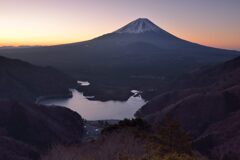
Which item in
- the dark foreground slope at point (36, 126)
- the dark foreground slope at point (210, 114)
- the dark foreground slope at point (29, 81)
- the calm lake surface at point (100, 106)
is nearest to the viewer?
the dark foreground slope at point (210, 114)

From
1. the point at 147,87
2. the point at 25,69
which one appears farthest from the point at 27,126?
the point at 147,87

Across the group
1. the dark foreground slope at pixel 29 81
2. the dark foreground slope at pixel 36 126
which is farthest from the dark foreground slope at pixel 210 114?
the dark foreground slope at pixel 29 81

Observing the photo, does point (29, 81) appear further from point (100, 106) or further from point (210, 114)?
point (210, 114)

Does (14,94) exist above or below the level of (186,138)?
below

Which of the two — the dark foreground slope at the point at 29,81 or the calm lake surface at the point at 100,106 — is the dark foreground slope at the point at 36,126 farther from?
the dark foreground slope at the point at 29,81

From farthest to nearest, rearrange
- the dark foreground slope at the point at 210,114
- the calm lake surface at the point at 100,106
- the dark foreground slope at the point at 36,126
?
the calm lake surface at the point at 100,106 < the dark foreground slope at the point at 36,126 < the dark foreground slope at the point at 210,114

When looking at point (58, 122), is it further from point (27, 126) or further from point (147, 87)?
point (147, 87)

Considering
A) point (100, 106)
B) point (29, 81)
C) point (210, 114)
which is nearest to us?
point (210, 114)

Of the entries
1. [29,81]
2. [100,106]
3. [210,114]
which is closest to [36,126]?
[210,114]
